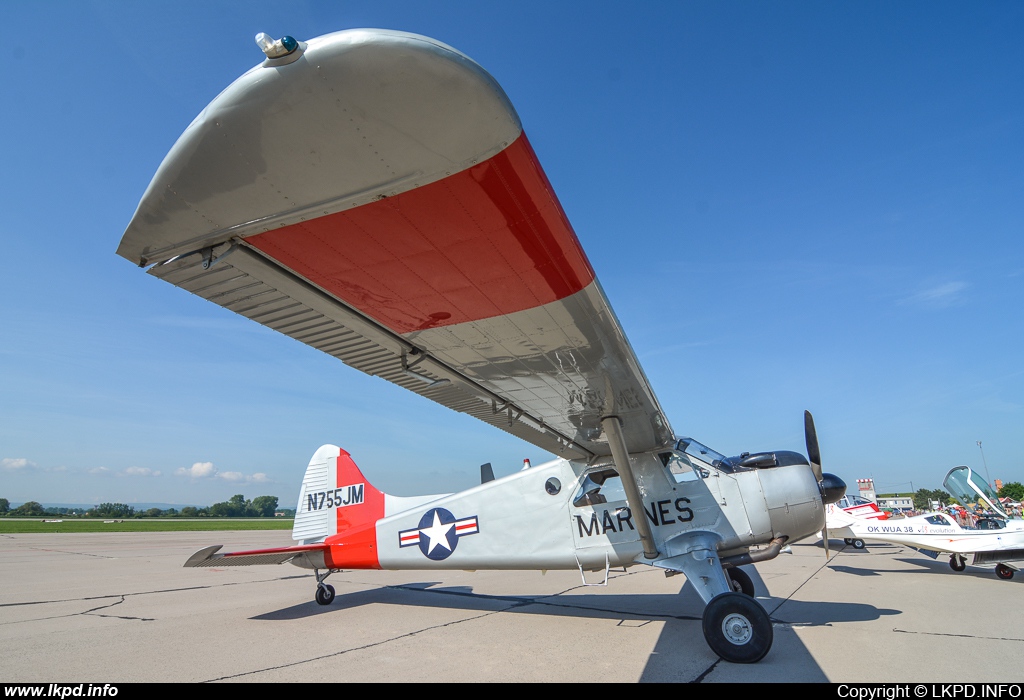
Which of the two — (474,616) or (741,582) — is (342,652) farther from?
(741,582)

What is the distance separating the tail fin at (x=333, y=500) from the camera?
8562 mm

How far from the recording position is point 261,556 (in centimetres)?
779

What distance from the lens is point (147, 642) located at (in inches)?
226

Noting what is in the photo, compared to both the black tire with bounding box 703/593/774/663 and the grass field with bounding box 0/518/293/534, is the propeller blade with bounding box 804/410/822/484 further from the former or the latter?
the grass field with bounding box 0/518/293/534

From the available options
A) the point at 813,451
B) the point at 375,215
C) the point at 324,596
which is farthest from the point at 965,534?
the point at 375,215

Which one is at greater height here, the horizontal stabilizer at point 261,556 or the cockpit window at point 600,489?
the cockpit window at point 600,489

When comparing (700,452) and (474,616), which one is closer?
(700,452)

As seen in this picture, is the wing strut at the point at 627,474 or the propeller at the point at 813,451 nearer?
the wing strut at the point at 627,474

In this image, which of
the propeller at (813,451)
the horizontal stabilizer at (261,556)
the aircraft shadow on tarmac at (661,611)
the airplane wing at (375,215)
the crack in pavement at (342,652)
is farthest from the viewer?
the horizontal stabilizer at (261,556)

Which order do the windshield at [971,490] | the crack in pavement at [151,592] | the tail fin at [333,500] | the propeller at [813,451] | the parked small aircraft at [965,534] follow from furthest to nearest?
the windshield at [971,490] < the parked small aircraft at [965,534] < the tail fin at [333,500] < the crack in pavement at [151,592] < the propeller at [813,451]

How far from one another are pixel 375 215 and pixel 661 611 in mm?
7122

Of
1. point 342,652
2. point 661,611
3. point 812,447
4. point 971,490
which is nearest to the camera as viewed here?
point 342,652

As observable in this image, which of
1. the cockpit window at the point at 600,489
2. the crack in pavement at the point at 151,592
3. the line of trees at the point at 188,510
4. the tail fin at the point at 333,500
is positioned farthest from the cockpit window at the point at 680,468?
the line of trees at the point at 188,510

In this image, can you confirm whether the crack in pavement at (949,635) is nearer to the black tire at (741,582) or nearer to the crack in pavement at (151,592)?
the black tire at (741,582)
